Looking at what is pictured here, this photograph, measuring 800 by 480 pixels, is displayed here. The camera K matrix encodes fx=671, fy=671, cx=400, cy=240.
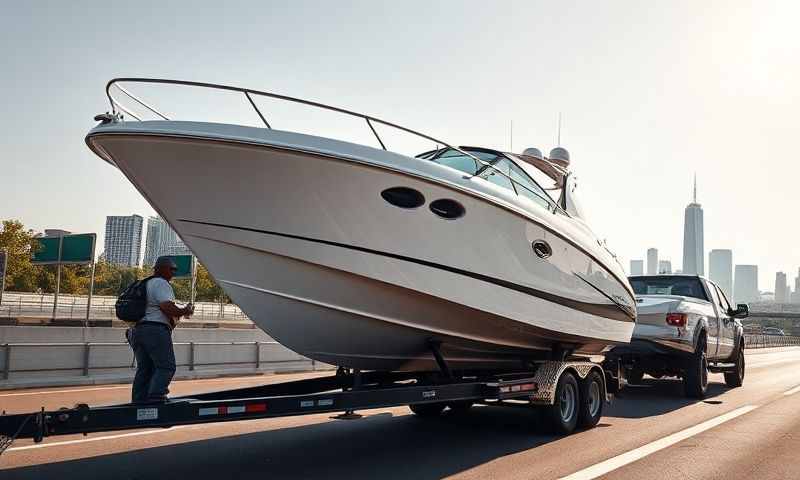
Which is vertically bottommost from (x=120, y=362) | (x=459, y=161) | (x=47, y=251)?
(x=120, y=362)

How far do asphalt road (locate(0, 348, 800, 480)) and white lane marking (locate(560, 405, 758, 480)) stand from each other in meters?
0.02

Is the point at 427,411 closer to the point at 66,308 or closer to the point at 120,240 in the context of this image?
the point at 66,308

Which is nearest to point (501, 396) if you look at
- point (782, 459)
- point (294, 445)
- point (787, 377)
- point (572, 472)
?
point (572, 472)

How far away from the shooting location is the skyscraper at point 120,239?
177000 millimetres

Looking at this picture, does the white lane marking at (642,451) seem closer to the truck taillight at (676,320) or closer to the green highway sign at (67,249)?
the truck taillight at (676,320)

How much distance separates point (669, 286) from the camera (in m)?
12.9

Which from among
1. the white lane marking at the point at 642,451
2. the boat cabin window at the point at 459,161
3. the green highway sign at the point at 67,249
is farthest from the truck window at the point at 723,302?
the green highway sign at the point at 67,249

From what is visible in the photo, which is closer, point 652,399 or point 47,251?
point 652,399

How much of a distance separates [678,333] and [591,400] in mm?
3505

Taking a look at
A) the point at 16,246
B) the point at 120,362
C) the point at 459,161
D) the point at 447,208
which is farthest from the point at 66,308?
the point at 447,208

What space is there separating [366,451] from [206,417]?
2.09 metres

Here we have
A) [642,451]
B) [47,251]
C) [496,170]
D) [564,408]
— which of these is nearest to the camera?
[642,451]

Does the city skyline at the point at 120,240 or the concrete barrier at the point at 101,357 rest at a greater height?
the city skyline at the point at 120,240

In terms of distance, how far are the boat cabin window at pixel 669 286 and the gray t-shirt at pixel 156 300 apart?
31.5 feet
